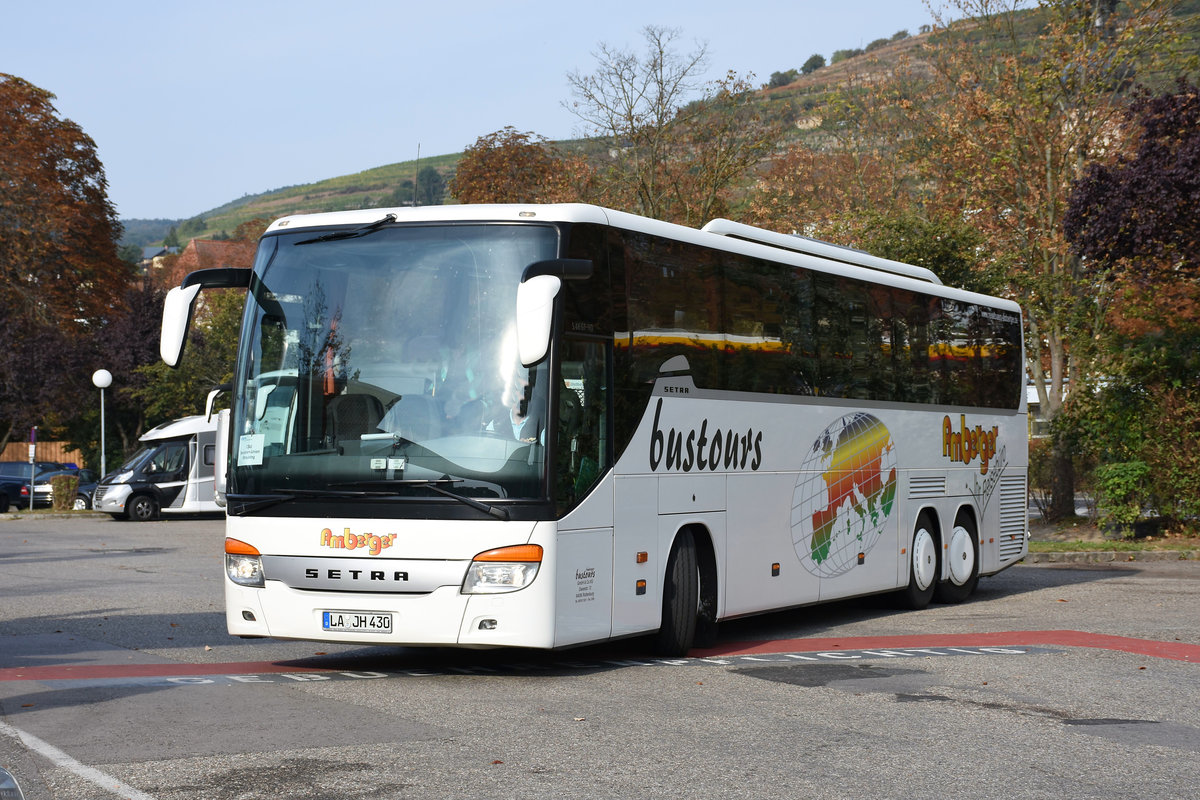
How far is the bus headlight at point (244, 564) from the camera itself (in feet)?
33.0

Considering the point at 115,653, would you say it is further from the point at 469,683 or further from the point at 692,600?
the point at 692,600

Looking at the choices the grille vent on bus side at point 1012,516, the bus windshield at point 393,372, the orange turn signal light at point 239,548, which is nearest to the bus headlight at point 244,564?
the orange turn signal light at point 239,548

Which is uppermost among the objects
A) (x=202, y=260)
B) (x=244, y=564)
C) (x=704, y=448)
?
(x=202, y=260)

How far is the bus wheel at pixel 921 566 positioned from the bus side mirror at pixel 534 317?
309 inches

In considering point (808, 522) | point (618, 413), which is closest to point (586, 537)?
point (618, 413)

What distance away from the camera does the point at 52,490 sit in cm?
4034

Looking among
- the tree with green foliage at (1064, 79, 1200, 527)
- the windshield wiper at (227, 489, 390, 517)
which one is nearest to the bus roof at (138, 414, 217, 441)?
the tree with green foliage at (1064, 79, 1200, 527)

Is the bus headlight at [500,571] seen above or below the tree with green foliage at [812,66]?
below

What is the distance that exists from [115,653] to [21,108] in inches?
1886

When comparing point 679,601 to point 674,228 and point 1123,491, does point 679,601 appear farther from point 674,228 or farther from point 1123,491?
point 1123,491

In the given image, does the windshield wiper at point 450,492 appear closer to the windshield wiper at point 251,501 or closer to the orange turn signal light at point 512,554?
the orange turn signal light at point 512,554

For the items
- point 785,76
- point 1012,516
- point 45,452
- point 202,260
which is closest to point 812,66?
point 785,76

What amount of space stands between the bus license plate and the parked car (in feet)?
109

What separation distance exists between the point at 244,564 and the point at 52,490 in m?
33.0
